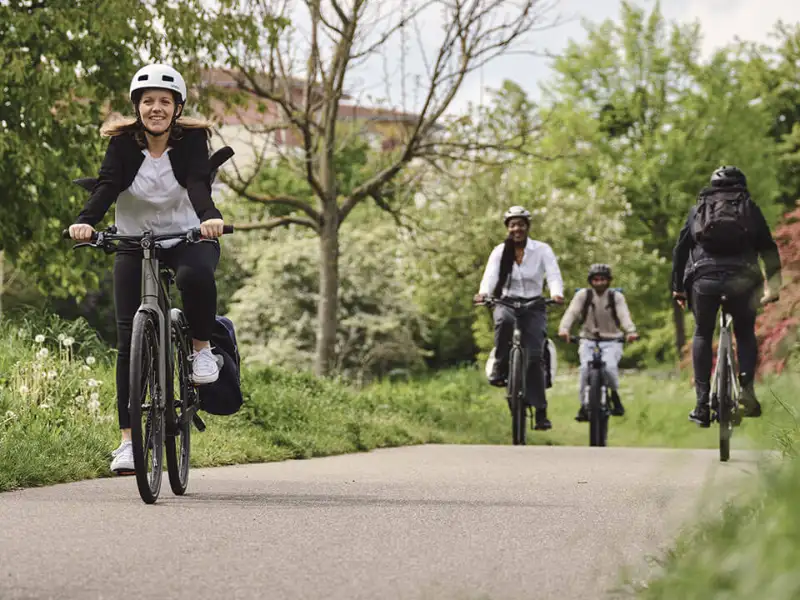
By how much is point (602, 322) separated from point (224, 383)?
835cm

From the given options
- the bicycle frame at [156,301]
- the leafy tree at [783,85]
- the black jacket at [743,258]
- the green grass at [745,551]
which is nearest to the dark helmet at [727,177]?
the black jacket at [743,258]

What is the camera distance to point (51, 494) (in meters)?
6.31

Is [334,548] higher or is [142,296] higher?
[142,296]

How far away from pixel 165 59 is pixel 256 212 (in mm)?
26006

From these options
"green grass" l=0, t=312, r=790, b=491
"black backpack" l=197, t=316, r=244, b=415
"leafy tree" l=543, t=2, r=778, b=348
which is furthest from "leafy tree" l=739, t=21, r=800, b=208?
"black backpack" l=197, t=316, r=244, b=415

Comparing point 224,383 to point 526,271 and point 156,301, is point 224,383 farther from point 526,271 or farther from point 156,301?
point 526,271

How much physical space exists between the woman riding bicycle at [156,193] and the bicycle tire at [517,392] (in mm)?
6331

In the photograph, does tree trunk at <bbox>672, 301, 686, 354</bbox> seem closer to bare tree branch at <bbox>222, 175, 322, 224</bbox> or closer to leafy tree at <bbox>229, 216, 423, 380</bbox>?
leafy tree at <bbox>229, 216, 423, 380</bbox>

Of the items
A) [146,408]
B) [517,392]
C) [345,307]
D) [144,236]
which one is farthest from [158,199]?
[345,307]

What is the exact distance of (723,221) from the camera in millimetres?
9328

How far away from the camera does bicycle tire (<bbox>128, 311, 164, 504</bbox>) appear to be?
5715mm

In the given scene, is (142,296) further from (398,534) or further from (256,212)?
(256,212)

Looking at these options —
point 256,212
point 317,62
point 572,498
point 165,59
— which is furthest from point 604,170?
point 572,498

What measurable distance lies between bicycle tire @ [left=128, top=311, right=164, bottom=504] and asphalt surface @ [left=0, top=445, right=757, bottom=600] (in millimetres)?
143
